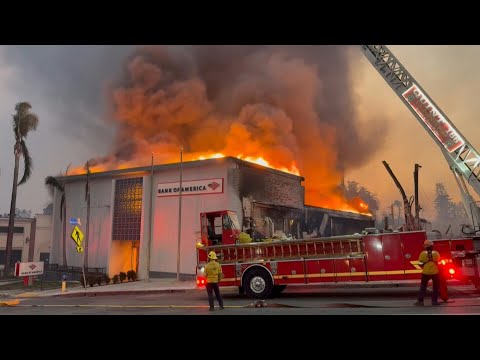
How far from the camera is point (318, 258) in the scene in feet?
37.5

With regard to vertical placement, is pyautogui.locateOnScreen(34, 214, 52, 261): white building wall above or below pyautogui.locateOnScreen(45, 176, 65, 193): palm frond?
below

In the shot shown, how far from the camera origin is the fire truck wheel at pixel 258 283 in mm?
11823

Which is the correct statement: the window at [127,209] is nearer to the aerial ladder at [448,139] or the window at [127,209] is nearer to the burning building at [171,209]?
the burning building at [171,209]

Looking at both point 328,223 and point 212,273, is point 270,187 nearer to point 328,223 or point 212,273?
point 328,223

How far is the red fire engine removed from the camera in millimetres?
10328

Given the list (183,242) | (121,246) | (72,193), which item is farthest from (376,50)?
(72,193)

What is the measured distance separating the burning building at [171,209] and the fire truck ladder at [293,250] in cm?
680

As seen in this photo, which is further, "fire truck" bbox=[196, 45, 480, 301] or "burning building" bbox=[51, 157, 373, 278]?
"burning building" bbox=[51, 157, 373, 278]

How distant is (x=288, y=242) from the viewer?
465 inches

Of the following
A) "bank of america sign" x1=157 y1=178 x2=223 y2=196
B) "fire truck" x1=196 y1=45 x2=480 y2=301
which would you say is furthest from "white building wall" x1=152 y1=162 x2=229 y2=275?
"fire truck" x1=196 y1=45 x2=480 y2=301

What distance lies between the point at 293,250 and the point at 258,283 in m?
1.55

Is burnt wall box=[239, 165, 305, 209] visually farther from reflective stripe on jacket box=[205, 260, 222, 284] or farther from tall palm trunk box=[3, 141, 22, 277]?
tall palm trunk box=[3, 141, 22, 277]

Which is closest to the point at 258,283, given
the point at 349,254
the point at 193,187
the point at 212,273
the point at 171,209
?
the point at 212,273

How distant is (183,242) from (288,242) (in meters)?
11.9
